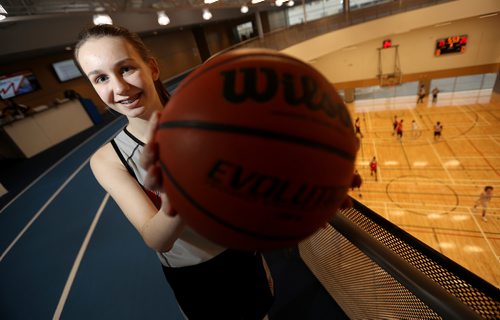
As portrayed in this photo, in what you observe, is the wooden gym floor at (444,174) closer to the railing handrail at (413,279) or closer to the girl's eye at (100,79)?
the railing handrail at (413,279)

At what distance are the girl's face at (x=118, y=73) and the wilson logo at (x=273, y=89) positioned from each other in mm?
447

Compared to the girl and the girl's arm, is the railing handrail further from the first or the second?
the girl's arm

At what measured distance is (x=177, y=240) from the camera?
1.08 metres

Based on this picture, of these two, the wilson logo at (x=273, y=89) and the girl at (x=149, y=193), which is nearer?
the wilson logo at (x=273, y=89)

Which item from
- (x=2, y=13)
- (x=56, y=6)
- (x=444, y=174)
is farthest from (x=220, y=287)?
(x=444, y=174)

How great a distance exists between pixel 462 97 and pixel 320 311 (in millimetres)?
15699

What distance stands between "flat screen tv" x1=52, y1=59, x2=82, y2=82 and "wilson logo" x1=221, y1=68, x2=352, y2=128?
1073 centimetres

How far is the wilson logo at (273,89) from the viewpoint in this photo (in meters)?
0.60

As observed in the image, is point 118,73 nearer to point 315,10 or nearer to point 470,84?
point 470,84

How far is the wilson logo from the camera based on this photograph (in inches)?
23.5

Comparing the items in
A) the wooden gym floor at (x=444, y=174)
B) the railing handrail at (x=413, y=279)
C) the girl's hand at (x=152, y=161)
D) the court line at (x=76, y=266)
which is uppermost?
the girl's hand at (x=152, y=161)

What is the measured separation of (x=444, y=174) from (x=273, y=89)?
927 cm

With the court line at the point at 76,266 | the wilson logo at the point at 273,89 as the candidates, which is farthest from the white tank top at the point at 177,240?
the court line at the point at 76,266

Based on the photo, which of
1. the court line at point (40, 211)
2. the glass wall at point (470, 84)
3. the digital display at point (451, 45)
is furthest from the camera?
the glass wall at point (470, 84)
